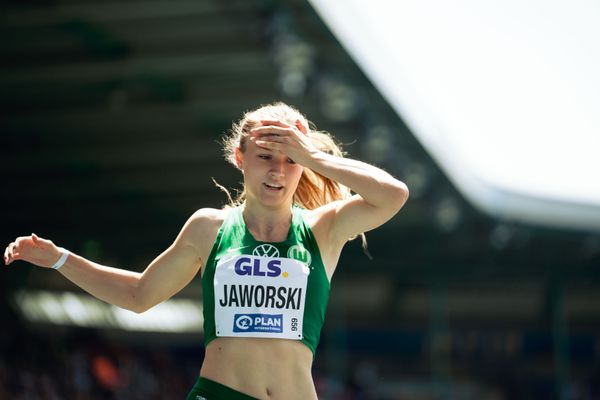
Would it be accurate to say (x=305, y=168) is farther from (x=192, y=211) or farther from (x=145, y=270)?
(x=192, y=211)

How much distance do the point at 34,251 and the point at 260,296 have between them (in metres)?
0.94

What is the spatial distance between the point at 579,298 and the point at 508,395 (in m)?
2.27

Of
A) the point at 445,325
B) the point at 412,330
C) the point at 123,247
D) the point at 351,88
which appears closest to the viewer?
the point at 351,88

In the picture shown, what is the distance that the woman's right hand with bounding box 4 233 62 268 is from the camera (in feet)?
15.9

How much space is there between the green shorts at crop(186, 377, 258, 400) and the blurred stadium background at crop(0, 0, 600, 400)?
9.31 meters

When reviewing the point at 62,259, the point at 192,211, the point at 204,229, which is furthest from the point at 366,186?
the point at 192,211

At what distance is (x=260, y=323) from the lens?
15.0 feet

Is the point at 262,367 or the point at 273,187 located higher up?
the point at 273,187

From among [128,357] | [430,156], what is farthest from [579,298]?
[128,357]

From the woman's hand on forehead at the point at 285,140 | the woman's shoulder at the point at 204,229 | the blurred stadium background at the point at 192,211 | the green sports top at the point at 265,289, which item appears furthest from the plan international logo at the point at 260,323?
the blurred stadium background at the point at 192,211

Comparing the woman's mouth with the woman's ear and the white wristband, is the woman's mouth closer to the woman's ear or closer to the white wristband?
the woman's ear

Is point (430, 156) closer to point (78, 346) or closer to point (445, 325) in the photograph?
point (445, 325)

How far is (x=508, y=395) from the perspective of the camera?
23.8m

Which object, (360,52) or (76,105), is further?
(76,105)
